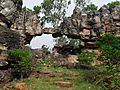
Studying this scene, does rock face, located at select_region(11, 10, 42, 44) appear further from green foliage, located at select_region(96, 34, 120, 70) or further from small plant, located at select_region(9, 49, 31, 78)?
green foliage, located at select_region(96, 34, 120, 70)

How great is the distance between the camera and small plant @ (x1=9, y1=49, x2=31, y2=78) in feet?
66.3

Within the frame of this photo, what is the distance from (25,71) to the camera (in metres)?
20.8

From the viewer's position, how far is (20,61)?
802 inches

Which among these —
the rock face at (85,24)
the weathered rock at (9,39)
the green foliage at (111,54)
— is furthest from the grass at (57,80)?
the rock face at (85,24)

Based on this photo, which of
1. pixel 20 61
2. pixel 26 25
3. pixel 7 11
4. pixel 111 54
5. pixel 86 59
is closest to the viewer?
pixel 111 54

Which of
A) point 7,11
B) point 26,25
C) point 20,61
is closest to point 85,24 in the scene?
point 26,25

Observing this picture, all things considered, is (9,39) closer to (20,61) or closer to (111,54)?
(20,61)

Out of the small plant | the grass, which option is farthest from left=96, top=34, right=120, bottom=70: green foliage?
the small plant

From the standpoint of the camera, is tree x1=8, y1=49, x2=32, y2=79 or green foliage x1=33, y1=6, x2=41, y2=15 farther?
green foliage x1=33, y1=6, x2=41, y2=15

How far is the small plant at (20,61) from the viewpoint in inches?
796

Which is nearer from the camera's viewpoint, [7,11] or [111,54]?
[111,54]

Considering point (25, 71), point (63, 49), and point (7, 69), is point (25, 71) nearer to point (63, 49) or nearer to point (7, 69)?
point (7, 69)

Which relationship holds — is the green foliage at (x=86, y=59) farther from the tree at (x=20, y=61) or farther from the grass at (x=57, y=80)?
the tree at (x=20, y=61)

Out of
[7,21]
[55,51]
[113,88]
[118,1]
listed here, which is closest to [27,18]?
[55,51]
